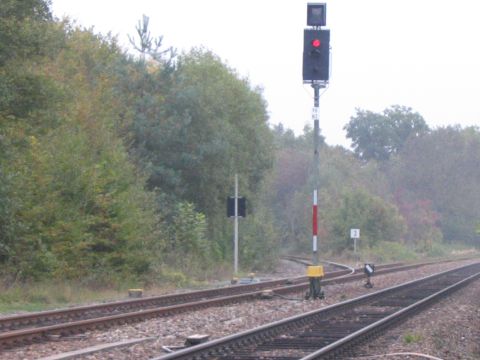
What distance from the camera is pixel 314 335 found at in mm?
16484

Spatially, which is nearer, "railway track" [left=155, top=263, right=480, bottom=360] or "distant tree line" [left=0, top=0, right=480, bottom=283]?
"railway track" [left=155, top=263, right=480, bottom=360]

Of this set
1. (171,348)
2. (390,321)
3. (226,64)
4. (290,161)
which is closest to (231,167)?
(226,64)

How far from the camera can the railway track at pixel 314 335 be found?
13609 millimetres

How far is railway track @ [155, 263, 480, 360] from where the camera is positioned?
1361 cm

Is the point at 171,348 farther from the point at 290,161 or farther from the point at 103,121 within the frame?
the point at 290,161

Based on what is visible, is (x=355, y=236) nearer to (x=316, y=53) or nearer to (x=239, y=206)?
(x=239, y=206)

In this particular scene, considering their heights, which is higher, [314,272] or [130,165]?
[130,165]

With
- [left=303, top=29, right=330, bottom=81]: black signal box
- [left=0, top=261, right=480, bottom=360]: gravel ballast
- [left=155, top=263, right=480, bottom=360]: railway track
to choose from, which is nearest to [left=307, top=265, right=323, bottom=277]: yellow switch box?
[left=0, top=261, right=480, bottom=360]: gravel ballast

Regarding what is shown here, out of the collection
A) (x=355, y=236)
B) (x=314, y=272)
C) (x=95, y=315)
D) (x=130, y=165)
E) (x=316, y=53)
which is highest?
(x=316, y=53)

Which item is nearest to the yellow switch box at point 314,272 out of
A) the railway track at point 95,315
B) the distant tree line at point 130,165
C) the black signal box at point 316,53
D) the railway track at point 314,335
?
the railway track at point 314,335

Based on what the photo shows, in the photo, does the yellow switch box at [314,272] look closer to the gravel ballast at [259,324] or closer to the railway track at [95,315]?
the gravel ballast at [259,324]

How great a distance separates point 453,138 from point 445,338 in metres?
107

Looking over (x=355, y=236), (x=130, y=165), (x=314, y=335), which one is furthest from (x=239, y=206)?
(x=355, y=236)

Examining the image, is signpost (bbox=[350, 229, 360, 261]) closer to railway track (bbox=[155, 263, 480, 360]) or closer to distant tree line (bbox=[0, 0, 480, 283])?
distant tree line (bbox=[0, 0, 480, 283])
